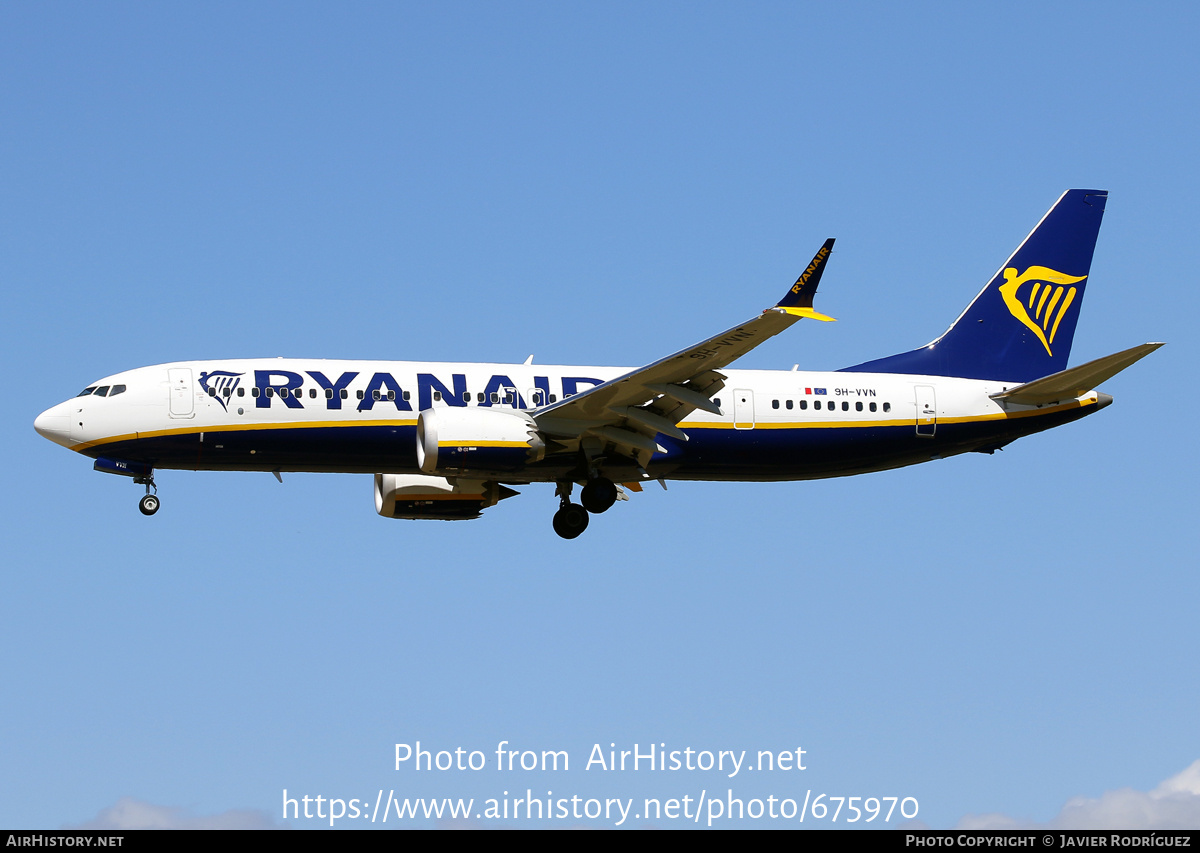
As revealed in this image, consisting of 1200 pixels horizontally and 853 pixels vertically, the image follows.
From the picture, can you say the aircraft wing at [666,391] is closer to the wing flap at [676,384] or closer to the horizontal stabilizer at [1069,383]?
the wing flap at [676,384]

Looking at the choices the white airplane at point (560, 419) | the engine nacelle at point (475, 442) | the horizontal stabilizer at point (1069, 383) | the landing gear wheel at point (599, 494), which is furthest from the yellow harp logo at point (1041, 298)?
the engine nacelle at point (475, 442)

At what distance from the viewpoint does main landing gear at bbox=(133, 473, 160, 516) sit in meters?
34.9

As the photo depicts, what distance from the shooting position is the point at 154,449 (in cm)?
3441

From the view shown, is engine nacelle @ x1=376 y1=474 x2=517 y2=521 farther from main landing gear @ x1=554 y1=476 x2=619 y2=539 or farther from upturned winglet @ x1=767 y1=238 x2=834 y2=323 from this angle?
upturned winglet @ x1=767 y1=238 x2=834 y2=323

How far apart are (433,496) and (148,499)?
7.61m

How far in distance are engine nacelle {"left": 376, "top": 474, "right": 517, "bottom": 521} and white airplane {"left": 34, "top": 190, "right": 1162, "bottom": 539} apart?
0.14 ft

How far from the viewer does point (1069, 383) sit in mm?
37312

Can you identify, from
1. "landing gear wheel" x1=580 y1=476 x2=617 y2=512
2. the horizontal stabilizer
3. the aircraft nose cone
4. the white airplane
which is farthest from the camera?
"landing gear wheel" x1=580 y1=476 x2=617 y2=512

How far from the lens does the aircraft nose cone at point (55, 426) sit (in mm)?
Answer: 34531

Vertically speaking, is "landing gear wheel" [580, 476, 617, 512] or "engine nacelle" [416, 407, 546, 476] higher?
"engine nacelle" [416, 407, 546, 476]

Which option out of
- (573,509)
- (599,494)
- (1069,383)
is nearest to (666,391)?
(599,494)

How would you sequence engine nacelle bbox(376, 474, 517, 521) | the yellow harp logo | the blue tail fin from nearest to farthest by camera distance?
engine nacelle bbox(376, 474, 517, 521)
the blue tail fin
the yellow harp logo

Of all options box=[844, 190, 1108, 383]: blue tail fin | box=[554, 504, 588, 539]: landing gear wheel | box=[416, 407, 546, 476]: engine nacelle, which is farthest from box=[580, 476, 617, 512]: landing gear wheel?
box=[844, 190, 1108, 383]: blue tail fin

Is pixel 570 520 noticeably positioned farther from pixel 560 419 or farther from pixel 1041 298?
pixel 1041 298
